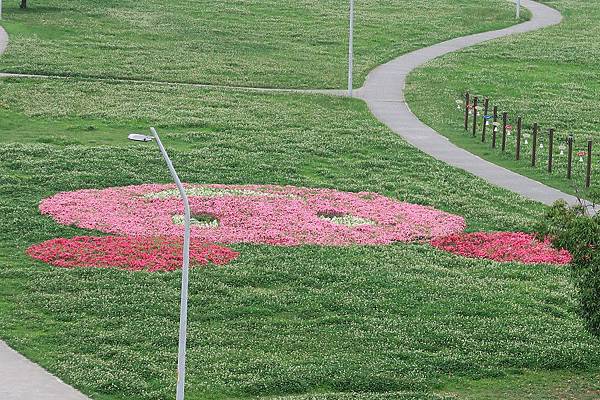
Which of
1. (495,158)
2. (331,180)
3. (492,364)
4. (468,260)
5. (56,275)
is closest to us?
(492,364)

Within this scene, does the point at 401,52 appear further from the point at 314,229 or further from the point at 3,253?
the point at 3,253

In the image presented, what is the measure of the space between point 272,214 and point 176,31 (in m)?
34.5

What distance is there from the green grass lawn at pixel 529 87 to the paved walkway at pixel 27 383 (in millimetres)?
19749

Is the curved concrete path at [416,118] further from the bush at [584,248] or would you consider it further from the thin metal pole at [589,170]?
the bush at [584,248]

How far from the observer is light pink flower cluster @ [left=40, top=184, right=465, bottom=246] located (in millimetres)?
33688

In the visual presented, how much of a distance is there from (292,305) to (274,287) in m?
1.45

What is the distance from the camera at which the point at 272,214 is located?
35.4m

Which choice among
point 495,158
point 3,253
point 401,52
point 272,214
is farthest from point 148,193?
point 401,52

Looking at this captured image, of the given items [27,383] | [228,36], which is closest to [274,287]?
[27,383]

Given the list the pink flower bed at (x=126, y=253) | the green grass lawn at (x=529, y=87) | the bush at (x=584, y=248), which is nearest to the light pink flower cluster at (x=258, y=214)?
the pink flower bed at (x=126, y=253)

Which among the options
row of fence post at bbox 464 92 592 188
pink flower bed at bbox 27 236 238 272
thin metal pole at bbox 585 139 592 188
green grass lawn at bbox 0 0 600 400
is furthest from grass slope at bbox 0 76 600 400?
row of fence post at bbox 464 92 592 188

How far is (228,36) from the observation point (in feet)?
222

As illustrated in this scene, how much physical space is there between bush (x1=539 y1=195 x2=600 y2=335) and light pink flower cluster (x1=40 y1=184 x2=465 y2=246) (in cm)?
973

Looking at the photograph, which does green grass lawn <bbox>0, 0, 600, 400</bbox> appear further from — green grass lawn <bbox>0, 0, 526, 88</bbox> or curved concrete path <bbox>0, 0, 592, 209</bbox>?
green grass lawn <bbox>0, 0, 526, 88</bbox>
